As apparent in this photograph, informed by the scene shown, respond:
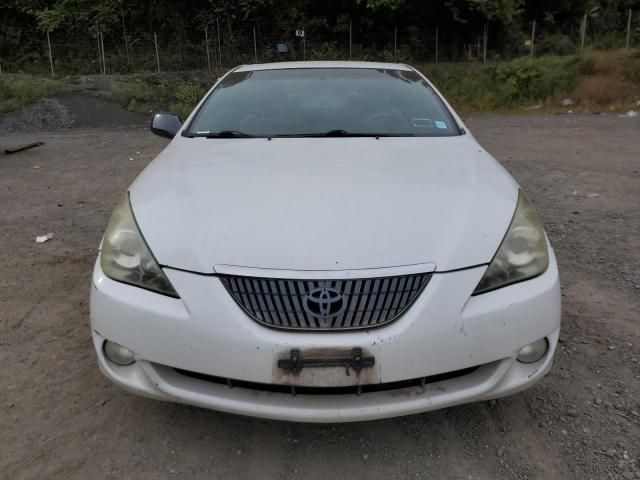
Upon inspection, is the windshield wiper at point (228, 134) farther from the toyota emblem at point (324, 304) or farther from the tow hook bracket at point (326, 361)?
the tow hook bracket at point (326, 361)

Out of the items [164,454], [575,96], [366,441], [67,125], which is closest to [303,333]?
[366,441]

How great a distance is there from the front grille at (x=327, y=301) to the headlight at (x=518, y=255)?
27 centimetres

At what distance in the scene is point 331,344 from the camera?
5.73ft

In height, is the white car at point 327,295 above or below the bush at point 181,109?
above

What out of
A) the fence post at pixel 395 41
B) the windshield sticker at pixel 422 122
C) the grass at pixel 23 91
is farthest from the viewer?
the fence post at pixel 395 41

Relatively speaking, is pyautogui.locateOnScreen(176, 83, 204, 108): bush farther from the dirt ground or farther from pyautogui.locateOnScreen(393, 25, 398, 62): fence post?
the dirt ground

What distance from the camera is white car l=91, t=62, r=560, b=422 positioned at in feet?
5.83

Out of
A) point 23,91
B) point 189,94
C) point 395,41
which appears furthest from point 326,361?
point 395,41

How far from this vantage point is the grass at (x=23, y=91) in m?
13.9

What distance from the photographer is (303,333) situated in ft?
5.81

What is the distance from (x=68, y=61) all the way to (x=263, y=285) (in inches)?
844

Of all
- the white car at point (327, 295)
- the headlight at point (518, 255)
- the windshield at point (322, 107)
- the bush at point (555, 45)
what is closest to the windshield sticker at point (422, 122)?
the windshield at point (322, 107)

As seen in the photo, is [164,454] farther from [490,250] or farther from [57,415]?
[490,250]

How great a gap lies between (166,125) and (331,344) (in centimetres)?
232
